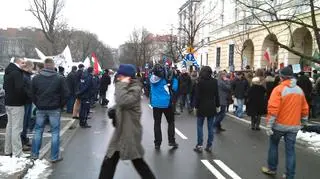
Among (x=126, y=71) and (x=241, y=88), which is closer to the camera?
(x=126, y=71)

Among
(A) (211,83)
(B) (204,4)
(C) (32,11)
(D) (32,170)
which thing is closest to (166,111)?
(A) (211,83)

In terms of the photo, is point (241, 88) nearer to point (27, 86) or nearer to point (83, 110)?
point (83, 110)

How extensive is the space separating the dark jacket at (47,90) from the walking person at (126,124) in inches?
106

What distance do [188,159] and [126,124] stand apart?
3462 millimetres

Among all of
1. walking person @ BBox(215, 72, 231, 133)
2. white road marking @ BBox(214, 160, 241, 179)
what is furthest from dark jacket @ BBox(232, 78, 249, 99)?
white road marking @ BBox(214, 160, 241, 179)

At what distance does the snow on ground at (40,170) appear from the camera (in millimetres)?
7189

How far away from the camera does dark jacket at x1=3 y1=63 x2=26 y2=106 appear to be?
26.4ft

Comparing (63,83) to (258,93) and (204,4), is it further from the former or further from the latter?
(204,4)

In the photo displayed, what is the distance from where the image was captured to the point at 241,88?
17.0 m

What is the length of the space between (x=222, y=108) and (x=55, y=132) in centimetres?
622

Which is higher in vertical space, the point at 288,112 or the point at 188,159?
the point at 288,112

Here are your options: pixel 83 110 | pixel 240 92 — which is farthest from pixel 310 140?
pixel 83 110

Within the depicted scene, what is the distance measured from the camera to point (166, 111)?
396 inches

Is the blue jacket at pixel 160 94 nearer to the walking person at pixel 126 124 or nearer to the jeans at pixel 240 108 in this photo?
the walking person at pixel 126 124
